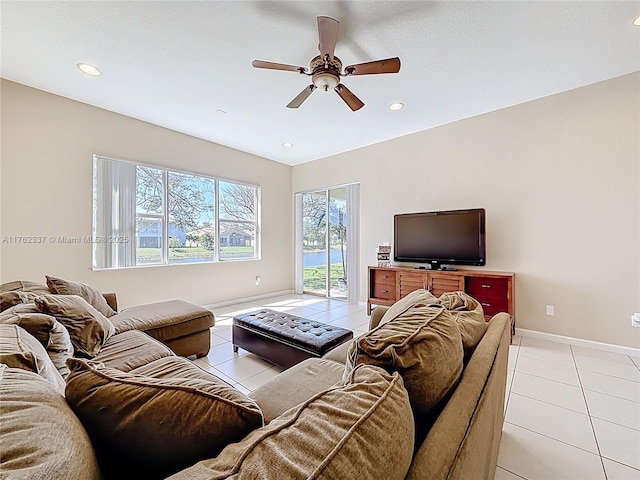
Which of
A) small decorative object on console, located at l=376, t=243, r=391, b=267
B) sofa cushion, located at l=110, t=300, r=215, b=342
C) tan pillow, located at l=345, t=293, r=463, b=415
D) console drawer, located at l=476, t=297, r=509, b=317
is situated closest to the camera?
tan pillow, located at l=345, t=293, r=463, b=415

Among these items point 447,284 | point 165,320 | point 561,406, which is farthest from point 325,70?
point 561,406

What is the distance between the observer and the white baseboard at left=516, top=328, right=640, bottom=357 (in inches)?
110

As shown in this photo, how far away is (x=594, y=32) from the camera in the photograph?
7.21 ft

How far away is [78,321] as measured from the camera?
5.96ft

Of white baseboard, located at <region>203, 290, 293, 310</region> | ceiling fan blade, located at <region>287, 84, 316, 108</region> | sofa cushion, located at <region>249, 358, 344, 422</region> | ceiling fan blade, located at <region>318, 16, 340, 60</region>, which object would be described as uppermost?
ceiling fan blade, located at <region>318, 16, 340, 60</region>

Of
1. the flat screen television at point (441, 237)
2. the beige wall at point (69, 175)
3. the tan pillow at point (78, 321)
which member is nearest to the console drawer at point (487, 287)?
the flat screen television at point (441, 237)

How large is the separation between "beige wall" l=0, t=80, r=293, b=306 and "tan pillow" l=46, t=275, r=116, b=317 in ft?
4.30

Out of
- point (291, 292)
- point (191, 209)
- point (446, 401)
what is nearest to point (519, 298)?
point (446, 401)

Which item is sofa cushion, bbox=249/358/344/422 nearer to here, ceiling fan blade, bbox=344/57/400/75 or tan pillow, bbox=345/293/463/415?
tan pillow, bbox=345/293/463/415

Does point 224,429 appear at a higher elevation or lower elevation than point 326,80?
lower

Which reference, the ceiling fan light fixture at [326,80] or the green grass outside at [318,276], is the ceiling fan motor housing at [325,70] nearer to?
the ceiling fan light fixture at [326,80]

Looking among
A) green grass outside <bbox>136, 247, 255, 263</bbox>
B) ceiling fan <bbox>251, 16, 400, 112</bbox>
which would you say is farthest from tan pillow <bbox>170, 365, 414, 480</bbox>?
green grass outside <bbox>136, 247, 255, 263</bbox>

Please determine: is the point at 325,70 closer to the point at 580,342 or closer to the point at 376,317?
the point at 376,317

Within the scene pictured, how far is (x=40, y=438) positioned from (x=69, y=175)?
3.96m
